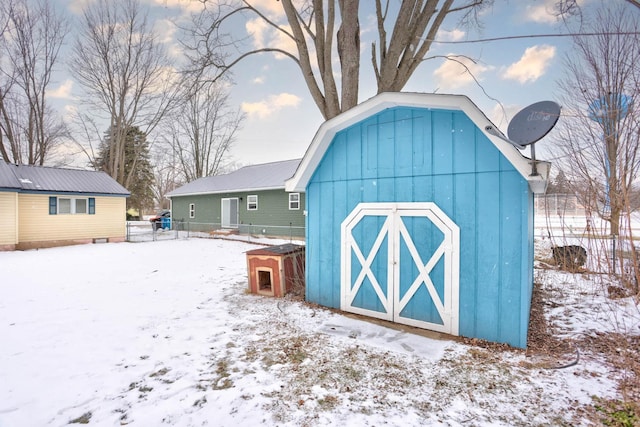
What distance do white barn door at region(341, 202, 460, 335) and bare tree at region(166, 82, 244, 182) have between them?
88.0 ft

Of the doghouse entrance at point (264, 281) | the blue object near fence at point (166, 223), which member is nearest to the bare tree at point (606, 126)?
the doghouse entrance at point (264, 281)

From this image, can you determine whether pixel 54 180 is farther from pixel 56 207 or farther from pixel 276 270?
pixel 276 270

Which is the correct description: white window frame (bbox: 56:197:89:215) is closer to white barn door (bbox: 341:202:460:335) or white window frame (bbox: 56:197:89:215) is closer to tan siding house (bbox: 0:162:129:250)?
tan siding house (bbox: 0:162:129:250)

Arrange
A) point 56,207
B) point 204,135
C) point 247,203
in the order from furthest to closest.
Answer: point 204,135, point 247,203, point 56,207

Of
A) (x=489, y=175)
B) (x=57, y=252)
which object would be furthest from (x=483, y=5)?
(x=57, y=252)

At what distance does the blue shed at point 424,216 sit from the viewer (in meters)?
3.72

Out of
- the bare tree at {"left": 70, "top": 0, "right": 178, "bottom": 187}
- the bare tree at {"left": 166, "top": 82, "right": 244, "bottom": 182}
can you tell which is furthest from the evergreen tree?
the bare tree at {"left": 70, "top": 0, "right": 178, "bottom": 187}

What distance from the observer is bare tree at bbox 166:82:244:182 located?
93.7 ft

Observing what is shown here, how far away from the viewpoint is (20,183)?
1291 centimetres

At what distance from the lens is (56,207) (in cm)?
1401

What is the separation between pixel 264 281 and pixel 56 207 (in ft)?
44.7

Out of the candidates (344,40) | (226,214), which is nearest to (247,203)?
(226,214)

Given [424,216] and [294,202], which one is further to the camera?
[294,202]

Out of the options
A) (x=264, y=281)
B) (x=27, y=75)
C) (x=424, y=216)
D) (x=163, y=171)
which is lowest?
(x=264, y=281)
